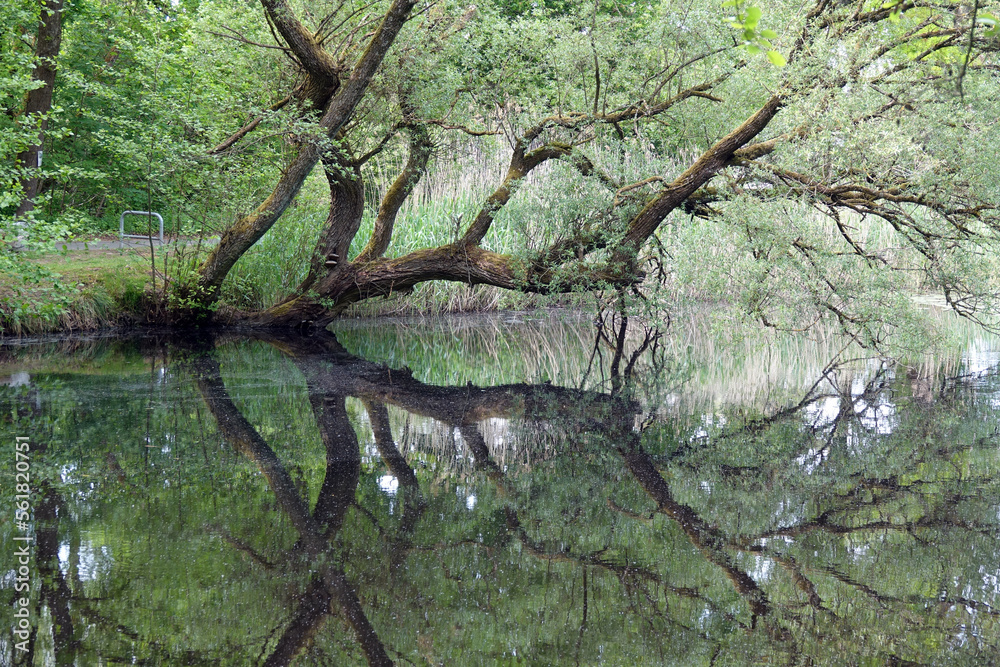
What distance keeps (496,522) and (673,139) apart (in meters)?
6.51

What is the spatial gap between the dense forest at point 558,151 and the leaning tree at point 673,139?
1.0 inches

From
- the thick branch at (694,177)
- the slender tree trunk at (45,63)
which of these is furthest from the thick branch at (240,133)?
the thick branch at (694,177)

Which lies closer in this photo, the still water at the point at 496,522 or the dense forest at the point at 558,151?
the still water at the point at 496,522

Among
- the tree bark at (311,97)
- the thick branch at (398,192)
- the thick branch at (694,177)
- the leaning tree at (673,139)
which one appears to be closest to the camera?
the leaning tree at (673,139)

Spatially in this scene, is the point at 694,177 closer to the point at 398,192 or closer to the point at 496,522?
the point at 398,192

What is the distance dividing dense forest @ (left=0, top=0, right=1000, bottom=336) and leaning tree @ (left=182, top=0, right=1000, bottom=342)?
0.03 m

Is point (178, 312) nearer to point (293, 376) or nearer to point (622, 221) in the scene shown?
point (293, 376)

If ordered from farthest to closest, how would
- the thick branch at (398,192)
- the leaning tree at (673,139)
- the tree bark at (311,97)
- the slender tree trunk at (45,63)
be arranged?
the slender tree trunk at (45,63)
the thick branch at (398,192)
the tree bark at (311,97)
the leaning tree at (673,139)

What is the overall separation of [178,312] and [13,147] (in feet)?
11.7

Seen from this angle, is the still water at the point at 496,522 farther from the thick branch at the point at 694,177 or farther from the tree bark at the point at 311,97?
the tree bark at the point at 311,97

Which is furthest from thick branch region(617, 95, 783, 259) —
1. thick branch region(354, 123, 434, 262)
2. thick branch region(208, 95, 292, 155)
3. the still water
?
thick branch region(208, 95, 292, 155)

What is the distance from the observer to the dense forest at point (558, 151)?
625cm

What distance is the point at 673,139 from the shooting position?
29.4 ft

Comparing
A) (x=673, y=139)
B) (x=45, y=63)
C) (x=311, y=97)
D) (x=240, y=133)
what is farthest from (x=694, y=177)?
(x=45, y=63)
